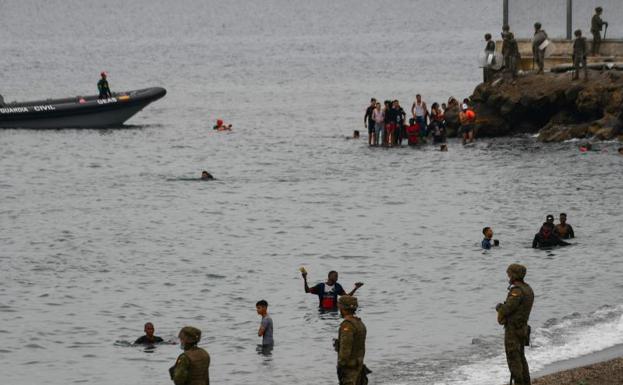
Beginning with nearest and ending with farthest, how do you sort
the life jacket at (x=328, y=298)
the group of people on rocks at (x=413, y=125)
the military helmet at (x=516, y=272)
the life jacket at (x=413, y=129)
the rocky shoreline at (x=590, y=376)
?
the military helmet at (x=516, y=272), the rocky shoreline at (x=590, y=376), the life jacket at (x=328, y=298), the group of people on rocks at (x=413, y=125), the life jacket at (x=413, y=129)

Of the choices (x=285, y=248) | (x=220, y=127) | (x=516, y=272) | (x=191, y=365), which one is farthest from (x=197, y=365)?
(x=220, y=127)

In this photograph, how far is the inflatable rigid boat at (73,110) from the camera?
55.9 m

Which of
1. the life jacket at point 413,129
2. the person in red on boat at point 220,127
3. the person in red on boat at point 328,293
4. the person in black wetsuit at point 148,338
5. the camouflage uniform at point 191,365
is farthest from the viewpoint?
the person in red on boat at point 220,127

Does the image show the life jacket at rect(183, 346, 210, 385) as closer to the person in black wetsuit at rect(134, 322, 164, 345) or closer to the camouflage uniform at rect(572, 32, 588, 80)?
the person in black wetsuit at rect(134, 322, 164, 345)

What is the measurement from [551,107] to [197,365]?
33.7m

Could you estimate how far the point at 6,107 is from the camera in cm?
5650

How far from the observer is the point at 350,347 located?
1380 cm

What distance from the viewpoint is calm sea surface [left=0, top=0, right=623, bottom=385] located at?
21562 mm

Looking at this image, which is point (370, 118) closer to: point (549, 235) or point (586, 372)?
point (549, 235)

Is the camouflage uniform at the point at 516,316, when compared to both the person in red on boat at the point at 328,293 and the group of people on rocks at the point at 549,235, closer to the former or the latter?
the person in red on boat at the point at 328,293

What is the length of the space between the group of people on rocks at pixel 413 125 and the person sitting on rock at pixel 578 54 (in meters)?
4.24

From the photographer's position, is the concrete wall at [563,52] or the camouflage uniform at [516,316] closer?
the camouflage uniform at [516,316]

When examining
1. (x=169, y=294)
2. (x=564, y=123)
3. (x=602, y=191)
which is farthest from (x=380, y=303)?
(x=564, y=123)

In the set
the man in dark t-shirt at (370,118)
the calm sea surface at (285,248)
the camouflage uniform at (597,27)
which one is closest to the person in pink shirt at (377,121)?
the man in dark t-shirt at (370,118)
